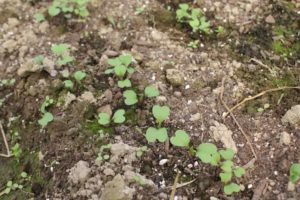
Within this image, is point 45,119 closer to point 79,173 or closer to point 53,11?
point 79,173

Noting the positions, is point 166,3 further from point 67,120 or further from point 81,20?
point 67,120

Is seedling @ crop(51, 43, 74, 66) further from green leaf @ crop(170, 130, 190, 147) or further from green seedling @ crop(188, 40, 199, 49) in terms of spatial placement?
green leaf @ crop(170, 130, 190, 147)

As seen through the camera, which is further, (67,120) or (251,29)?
(251,29)

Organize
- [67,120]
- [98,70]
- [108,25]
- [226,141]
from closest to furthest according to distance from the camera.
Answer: [226,141] → [67,120] → [98,70] → [108,25]

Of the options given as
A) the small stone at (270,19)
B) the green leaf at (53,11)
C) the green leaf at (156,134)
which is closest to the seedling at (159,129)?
the green leaf at (156,134)

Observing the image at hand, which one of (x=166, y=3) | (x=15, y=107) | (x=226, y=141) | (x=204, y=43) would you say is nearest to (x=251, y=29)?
(x=204, y=43)

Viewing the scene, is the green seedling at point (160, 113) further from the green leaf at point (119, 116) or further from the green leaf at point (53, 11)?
the green leaf at point (53, 11)
